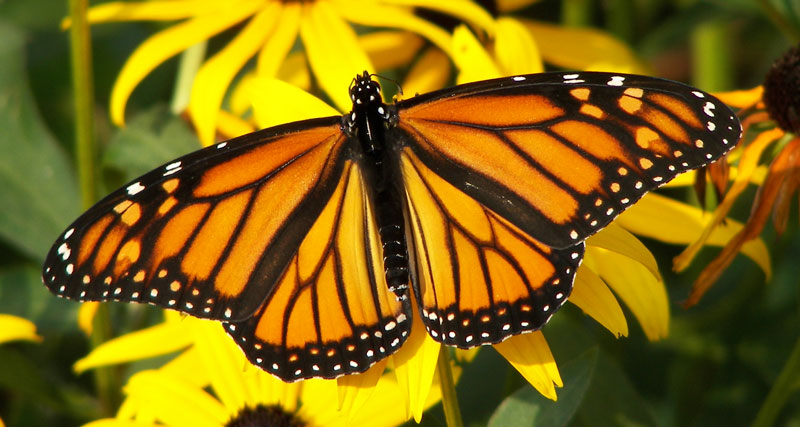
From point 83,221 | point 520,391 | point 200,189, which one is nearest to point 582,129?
point 520,391

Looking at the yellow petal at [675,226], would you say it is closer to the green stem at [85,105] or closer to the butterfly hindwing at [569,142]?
the butterfly hindwing at [569,142]

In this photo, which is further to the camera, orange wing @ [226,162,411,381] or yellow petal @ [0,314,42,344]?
yellow petal @ [0,314,42,344]

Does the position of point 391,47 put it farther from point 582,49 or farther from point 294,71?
point 582,49

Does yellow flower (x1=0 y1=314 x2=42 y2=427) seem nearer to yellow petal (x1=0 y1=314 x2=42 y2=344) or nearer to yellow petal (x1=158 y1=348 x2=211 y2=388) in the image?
yellow petal (x1=0 y1=314 x2=42 y2=344)

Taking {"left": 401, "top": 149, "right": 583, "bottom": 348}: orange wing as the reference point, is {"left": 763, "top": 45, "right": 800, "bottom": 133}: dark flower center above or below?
above

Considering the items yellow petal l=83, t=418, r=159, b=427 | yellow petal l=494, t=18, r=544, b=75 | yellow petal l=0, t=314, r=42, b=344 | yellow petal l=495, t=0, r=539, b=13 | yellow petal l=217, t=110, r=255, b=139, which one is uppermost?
yellow petal l=495, t=0, r=539, b=13

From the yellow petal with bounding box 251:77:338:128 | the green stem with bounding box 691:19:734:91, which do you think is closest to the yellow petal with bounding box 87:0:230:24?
the yellow petal with bounding box 251:77:338:128
